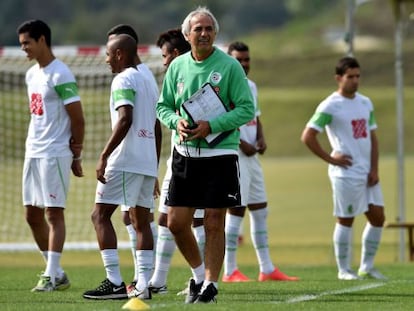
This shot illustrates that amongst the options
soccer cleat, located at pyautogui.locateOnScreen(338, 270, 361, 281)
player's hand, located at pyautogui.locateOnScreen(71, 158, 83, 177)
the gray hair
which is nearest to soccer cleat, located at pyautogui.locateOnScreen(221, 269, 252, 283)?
soccer cleat, located at pyautogui.locateOnScreen(338, 270, 361, 281)

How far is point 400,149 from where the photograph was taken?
1916cm

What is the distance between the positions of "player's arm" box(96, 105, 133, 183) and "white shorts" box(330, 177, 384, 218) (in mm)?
3983

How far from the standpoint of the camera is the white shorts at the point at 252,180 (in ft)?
43.6

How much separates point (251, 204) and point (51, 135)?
2879mm

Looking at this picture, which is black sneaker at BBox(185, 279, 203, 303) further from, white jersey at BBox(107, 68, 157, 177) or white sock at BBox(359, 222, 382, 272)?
white sock at BBox(359, 222, 382, 272)

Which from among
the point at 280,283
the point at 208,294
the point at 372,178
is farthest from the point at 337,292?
the point at 372,178

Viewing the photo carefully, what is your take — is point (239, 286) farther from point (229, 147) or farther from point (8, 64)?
point (8, 64)

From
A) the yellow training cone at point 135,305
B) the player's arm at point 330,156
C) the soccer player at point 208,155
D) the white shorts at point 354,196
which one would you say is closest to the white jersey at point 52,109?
the soccer player at point 208,155

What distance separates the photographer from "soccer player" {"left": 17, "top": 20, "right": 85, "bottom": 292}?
38.0 ft

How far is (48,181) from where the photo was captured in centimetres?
1157

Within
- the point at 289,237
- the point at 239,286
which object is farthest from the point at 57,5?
the point at 239,286

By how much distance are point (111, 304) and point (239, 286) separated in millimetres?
2671

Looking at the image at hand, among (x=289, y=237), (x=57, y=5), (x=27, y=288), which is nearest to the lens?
(x=27, y=288)

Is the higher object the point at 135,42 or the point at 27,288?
the point at 135,42
